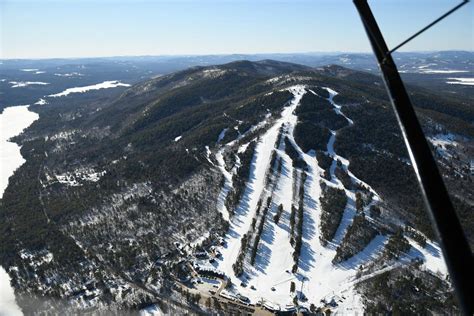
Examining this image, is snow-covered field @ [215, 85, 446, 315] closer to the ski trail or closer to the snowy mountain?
the ski trail

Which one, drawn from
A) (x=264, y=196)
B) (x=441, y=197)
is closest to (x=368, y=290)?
(x=264, y=196)

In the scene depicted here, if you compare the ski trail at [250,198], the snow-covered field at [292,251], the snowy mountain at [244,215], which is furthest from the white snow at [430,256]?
the ski trail at [250,198]

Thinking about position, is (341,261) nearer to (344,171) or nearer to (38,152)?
(344,171)

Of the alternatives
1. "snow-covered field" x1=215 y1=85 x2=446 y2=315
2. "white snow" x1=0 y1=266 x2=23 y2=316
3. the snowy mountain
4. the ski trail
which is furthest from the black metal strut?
"white snow" x1=0 y1=266 x2=23 y2=316

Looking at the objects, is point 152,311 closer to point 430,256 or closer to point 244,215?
point 244,215

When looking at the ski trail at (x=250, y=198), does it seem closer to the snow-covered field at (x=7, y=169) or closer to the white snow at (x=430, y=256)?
the white snow at (x=430, y=256)
